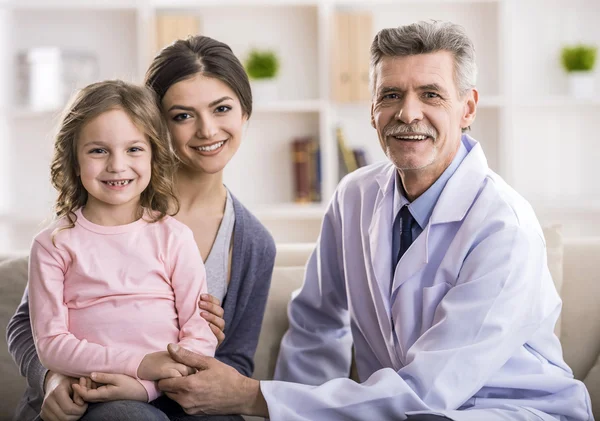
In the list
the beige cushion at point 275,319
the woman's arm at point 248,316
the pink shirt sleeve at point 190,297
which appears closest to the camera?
the pink shirt sleeve at point 190,297

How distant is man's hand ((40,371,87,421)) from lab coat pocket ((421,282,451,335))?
71cm

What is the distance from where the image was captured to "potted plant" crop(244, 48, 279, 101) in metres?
4.05

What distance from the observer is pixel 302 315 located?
2.10 metres

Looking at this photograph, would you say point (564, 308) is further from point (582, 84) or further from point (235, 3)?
point (235, 3)

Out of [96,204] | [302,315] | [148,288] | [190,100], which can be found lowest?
[302,315]

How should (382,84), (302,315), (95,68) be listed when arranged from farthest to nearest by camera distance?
(95,68), (302,315), (382,84)

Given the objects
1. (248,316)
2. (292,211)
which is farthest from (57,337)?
(292,211)

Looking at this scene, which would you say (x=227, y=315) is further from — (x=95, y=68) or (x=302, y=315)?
(x=95, y=68)

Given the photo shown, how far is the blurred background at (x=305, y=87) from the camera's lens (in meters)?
4.07

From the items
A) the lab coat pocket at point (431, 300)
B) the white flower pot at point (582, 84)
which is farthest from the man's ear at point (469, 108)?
the white flower pot at point (582, 84)

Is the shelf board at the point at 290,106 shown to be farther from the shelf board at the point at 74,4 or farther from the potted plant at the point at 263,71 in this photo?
the shelf board at the point at 74,4

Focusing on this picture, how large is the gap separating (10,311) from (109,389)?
745 mm

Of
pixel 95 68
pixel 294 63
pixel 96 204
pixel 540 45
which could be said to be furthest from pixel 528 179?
pixel 96 204

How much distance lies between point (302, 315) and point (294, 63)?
2384 millimetres
